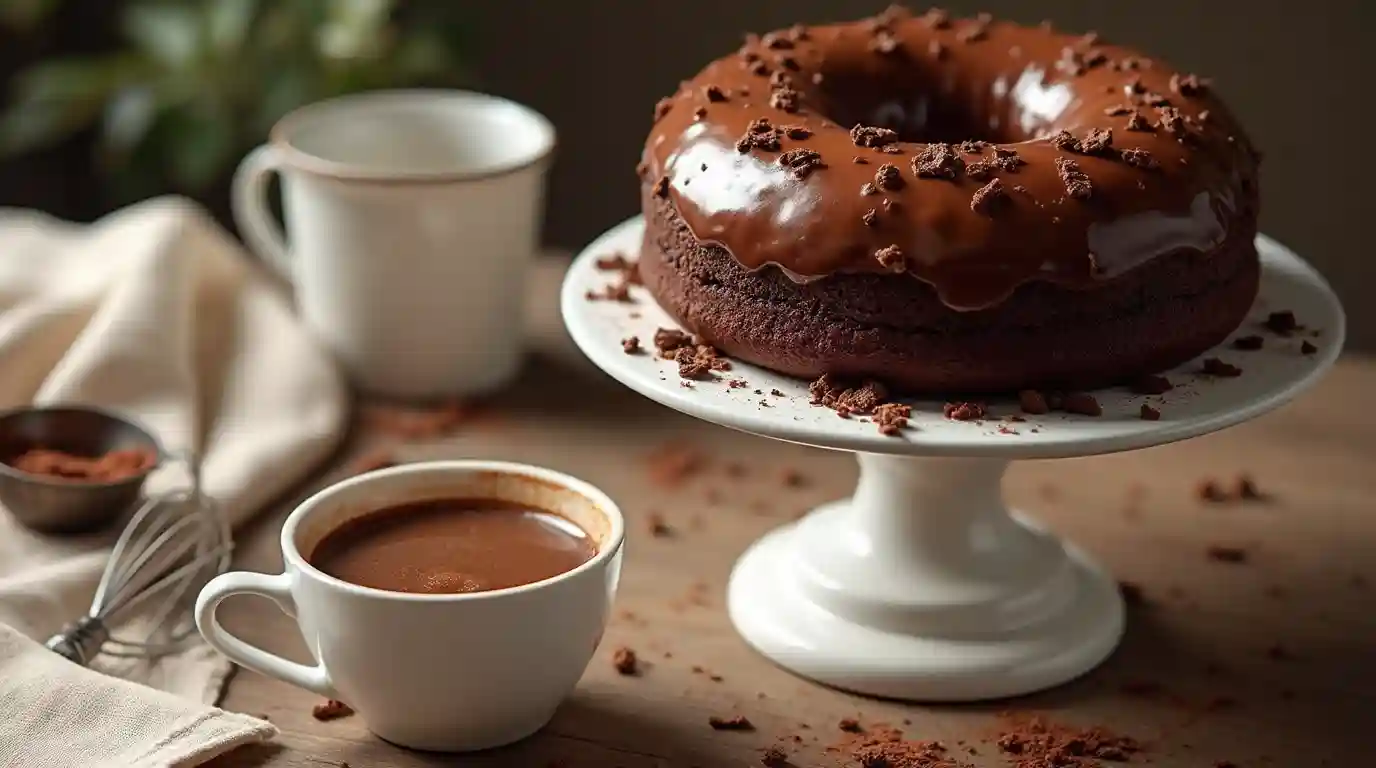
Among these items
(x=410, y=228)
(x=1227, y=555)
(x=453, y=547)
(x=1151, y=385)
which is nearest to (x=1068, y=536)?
(x=1227, y=555)

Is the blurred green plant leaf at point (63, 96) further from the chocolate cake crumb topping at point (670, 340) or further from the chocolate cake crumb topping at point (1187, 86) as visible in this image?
the chocolate cake crumb topping at point (1187, 86)

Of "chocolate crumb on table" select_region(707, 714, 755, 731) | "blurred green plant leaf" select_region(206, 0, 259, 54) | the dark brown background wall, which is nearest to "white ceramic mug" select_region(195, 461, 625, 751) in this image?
"chocolate crumb on table" select_region(707, 714, 755, 731)

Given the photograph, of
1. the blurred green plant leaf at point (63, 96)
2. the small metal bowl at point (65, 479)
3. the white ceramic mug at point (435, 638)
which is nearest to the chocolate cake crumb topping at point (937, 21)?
the white ceramic mug at point (435, 638)

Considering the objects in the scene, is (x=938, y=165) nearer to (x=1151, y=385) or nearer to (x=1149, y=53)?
(x=1151, y=385)

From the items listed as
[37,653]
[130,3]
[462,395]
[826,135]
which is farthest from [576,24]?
[37,653]

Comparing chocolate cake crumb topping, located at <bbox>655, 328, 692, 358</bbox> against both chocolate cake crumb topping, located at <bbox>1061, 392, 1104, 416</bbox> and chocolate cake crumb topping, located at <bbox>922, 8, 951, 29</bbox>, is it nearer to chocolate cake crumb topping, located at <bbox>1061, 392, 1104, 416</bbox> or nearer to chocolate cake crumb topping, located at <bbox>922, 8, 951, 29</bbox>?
chocolate cake crumb topping, located at <bbox>1061, 392, 1104, 416</bbox>

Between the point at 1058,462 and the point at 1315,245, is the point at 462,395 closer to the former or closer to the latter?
the point at 1058,462
